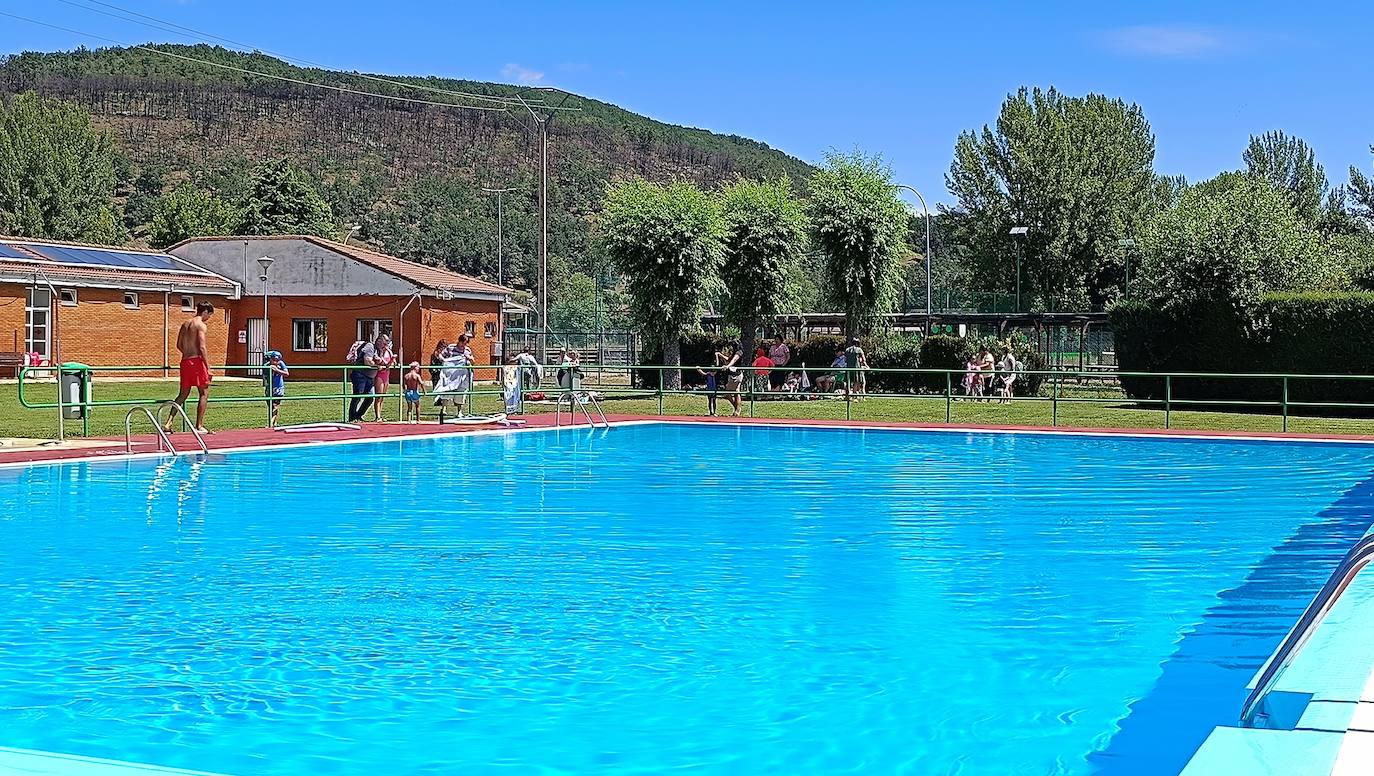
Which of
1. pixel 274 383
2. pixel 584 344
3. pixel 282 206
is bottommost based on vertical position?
pixel 274 383

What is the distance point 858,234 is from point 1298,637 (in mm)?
37029

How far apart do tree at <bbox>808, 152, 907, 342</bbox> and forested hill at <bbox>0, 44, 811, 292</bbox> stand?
87.9 m

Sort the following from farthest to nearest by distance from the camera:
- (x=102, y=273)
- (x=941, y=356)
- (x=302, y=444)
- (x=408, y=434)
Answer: (x=102, y=273) < (x=941, y=356) < (x=408, y=434) < (x=302, y=444)

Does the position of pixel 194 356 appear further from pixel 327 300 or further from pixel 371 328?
pixel 327 300

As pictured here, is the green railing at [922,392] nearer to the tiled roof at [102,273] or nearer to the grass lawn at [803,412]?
the grass lawn at [803,412]

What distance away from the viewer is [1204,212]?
121 ft

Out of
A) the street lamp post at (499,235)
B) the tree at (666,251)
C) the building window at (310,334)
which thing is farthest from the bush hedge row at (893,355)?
the street lamp post at (499,235)

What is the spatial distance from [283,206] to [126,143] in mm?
70930

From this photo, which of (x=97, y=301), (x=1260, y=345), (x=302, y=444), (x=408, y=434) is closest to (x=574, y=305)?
(x=97, y=301)

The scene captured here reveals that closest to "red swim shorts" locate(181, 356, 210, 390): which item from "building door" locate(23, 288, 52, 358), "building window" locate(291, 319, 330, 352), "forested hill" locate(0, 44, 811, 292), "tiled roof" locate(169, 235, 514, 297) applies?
"building door" locate(23, 288, 52, 358)

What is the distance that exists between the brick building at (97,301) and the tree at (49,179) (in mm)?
40532

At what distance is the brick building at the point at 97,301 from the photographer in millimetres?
43156

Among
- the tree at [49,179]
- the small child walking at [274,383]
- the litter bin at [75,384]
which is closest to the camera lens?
the litter bin at [75,384]

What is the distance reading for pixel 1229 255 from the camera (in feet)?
113
